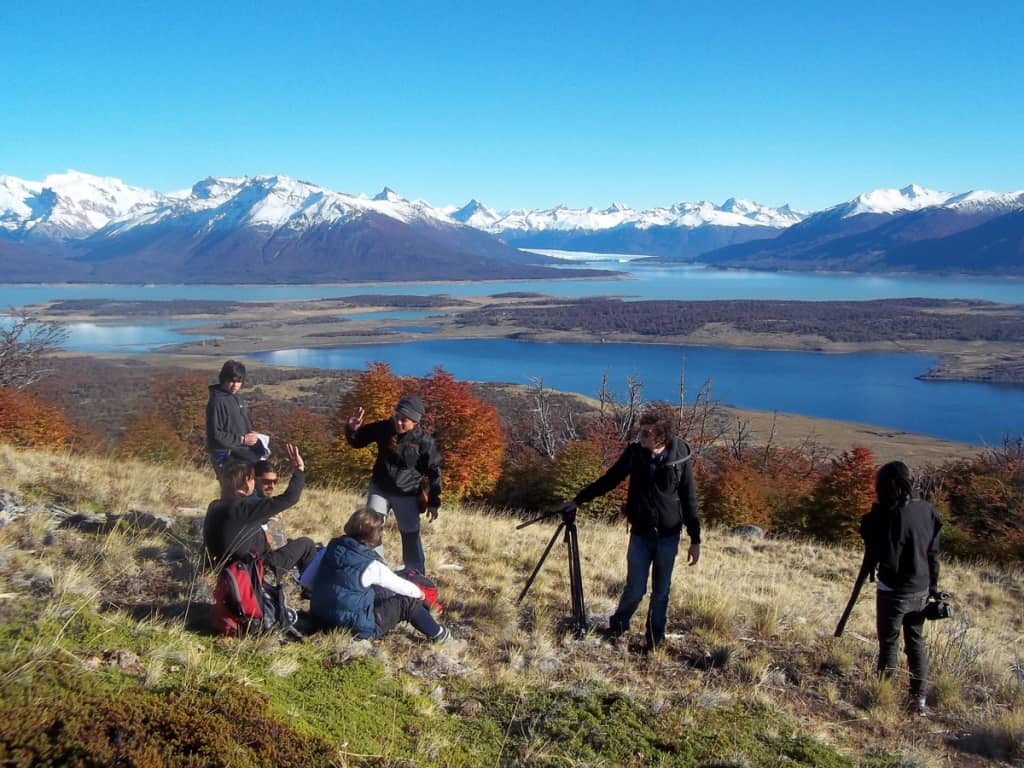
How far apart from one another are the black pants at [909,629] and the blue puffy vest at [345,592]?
3.15 m

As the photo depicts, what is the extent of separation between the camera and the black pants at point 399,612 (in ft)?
14.3

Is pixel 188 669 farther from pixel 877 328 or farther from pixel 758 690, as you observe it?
pixel 877 328

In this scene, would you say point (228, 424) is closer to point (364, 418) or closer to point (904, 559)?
point (904, 559)

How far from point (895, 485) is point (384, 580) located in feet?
10.2

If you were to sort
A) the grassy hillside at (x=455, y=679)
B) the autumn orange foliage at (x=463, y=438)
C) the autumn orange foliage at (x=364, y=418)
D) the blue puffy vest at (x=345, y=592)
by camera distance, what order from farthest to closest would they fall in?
the autumn orange foliage at (x=463, y=438) < the autumn orange foliage at (x=364, y=418) < the blue puffy vest at (x=345, y=592) < the grassy hillside at (x=455, y=679)

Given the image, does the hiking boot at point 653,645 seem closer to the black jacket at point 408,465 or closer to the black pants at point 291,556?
the black jacket at point 408,465

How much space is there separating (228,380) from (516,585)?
9.57ft

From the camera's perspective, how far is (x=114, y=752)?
2.41 meters

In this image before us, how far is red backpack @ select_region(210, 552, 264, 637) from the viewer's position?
394 centimetres

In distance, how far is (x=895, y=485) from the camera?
4371mm

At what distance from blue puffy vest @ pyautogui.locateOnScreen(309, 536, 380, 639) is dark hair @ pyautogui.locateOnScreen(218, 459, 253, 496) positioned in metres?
0.69

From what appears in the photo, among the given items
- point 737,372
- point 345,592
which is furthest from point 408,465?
point 737,372

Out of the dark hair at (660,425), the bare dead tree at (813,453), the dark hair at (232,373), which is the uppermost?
the dark hair at (232,373)

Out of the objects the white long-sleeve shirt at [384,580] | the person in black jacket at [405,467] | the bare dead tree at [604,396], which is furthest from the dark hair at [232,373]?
the bare dead tree at [604,396]
